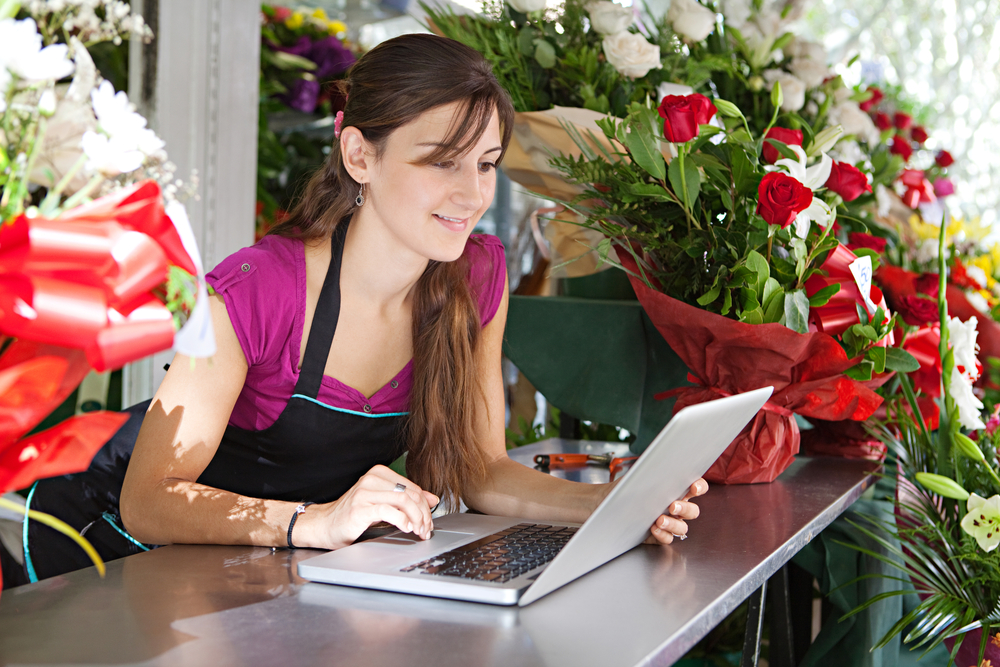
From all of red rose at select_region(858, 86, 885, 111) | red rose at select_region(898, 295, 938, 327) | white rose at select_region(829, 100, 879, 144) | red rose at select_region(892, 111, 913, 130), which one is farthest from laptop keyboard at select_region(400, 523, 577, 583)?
red rose at select_region(892, 111, 913, 130)

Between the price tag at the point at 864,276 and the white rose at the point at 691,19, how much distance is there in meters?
0.68

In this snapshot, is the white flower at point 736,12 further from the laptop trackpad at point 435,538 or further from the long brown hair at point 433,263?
the laptop trackpad at point 435,538

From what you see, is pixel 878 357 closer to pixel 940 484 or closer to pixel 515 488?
pixel 940 484

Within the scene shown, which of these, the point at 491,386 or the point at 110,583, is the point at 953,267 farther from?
the point at 110,583

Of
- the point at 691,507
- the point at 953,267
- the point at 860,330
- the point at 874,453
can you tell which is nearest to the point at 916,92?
the point at 953,267

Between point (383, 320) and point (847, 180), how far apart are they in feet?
2.57

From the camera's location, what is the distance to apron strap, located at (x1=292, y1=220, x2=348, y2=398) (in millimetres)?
1242

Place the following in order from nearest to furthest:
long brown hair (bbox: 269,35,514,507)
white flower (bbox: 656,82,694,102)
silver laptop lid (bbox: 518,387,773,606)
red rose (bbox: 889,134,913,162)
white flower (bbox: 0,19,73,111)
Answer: white flower (bbox: 0,19,73,111) → silver laptop lid (bbox: 518,387,773,606) → long brown hair (bbox: 269,35,514,507) → white flower (bbox: 656,82,694,102) → red rose (bbox: 889,134,913,162)

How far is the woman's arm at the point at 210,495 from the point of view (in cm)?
95

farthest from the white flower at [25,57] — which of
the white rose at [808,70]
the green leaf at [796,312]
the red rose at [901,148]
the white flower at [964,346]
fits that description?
the red rose at [901,148]

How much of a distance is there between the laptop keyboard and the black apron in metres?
0.36

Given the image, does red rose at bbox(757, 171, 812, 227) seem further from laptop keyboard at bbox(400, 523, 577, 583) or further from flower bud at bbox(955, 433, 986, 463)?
laptop keyboard at bbox(400, 523, 577, 583)

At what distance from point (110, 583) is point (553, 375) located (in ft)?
3.45

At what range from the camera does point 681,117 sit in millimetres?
1267
